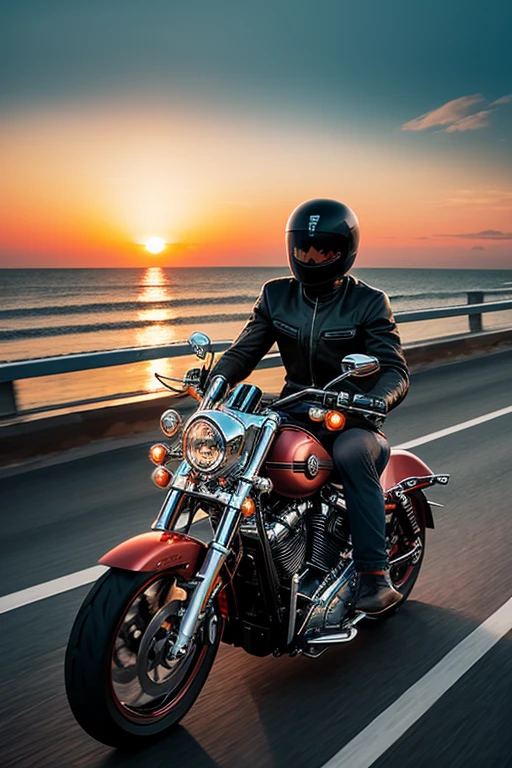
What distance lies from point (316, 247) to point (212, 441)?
3.95 feet

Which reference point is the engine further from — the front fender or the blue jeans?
the front fender

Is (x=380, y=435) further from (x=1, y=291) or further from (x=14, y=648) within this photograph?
(x=1, y=291)

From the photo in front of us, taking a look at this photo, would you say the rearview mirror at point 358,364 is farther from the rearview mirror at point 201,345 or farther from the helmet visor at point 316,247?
the rearview mirror at point 201,345

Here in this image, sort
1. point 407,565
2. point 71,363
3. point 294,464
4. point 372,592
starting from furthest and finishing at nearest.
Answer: point 71,363 → point 407,565 → point 372,592 → point 294,464

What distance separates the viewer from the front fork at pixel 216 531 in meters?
2.91

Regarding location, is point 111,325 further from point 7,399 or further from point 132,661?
point 132,661

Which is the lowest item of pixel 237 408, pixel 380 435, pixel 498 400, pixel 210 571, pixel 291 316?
pixel 498 400

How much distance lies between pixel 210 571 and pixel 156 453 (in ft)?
1.87

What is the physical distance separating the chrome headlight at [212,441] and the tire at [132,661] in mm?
456

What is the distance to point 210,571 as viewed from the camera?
2941mm

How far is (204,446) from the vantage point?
9.63 feet

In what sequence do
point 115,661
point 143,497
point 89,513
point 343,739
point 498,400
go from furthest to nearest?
point 498,400 → point 143,497 → point 89,513 → point 343,739 → point 115,661

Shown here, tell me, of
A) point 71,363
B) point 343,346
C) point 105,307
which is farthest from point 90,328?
point 343,346

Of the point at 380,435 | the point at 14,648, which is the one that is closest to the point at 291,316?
the point at 380,435
